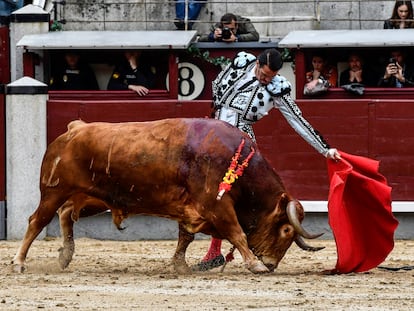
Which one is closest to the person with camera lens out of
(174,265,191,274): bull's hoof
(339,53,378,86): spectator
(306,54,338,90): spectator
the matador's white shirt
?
(306,54,338,90): spectator

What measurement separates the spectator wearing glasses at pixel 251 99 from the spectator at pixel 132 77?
3502 mm

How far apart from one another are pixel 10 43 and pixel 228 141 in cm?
480

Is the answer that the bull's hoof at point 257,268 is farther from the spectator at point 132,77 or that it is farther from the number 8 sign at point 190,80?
the number 8 sign at point 190,80

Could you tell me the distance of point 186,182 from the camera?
8.74 metres

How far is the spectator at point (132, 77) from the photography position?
12.7 meters

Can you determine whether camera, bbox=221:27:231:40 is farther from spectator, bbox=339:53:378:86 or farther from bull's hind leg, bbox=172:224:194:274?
bull's hind leg, bbox=172:224:194:274

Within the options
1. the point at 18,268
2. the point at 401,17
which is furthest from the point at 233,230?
the point at 401,17

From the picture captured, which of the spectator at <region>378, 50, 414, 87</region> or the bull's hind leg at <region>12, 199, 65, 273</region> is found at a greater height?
the spectator at <region>378, 50, 414, 87</region>

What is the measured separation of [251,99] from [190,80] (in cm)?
448

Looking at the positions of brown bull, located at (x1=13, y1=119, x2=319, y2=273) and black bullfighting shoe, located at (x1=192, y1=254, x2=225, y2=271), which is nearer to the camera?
brown bull, located at (x1=13, y1=119, x2=319, y2=273)

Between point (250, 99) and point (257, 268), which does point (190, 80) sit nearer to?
point (250, 99)

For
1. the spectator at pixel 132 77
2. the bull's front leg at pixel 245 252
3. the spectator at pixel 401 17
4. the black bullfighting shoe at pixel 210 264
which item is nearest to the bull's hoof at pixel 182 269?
the black bullfighting shoe at pixel 210 264

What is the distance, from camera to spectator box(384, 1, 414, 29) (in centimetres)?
1284

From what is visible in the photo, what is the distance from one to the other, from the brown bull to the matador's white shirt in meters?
0.29
